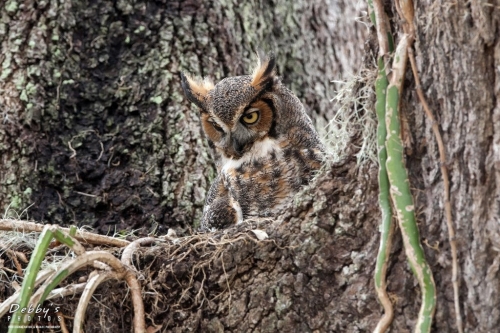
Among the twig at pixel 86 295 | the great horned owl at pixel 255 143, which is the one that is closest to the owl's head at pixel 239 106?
the great horned owl at pixel 255 143

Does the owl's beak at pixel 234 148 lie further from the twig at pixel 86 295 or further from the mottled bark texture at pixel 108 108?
the twig at pixel 86 295

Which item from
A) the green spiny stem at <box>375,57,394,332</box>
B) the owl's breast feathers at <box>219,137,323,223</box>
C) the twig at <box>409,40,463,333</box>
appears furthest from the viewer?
the owl's breast feathers at <box>219,137,323,223</box>

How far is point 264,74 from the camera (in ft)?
9.53

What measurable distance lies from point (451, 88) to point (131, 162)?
1.79m

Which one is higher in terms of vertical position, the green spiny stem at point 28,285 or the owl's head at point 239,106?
the owl's head at point 239,106

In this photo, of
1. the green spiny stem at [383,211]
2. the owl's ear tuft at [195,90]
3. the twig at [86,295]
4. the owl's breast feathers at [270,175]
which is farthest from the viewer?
the owl's ear tuft at [195,90]

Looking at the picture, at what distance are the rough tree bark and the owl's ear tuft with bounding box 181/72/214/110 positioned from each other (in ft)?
0.68

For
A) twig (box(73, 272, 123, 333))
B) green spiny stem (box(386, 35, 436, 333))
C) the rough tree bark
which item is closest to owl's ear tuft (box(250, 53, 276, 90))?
the rough tree bark

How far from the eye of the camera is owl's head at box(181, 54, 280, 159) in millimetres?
2859

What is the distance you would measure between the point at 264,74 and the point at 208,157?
49 cm

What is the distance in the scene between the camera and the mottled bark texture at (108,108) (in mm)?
3012

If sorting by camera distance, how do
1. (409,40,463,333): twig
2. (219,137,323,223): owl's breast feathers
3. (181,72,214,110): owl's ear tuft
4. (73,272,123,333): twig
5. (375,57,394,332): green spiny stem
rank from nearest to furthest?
(409,40,463,333): twig, (375,57,394,332): green spiny stem, (73,272,123,333): twig, (219,137,323,223): owl's breast feathers, (181,72,214,110): owl's ear tuft

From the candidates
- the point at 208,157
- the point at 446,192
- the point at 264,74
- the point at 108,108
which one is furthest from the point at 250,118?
the point at 446,192

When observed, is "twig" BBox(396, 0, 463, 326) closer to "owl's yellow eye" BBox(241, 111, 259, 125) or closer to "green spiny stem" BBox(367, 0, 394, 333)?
"green spiny stem" BBox(367, 0, 394, 333)
